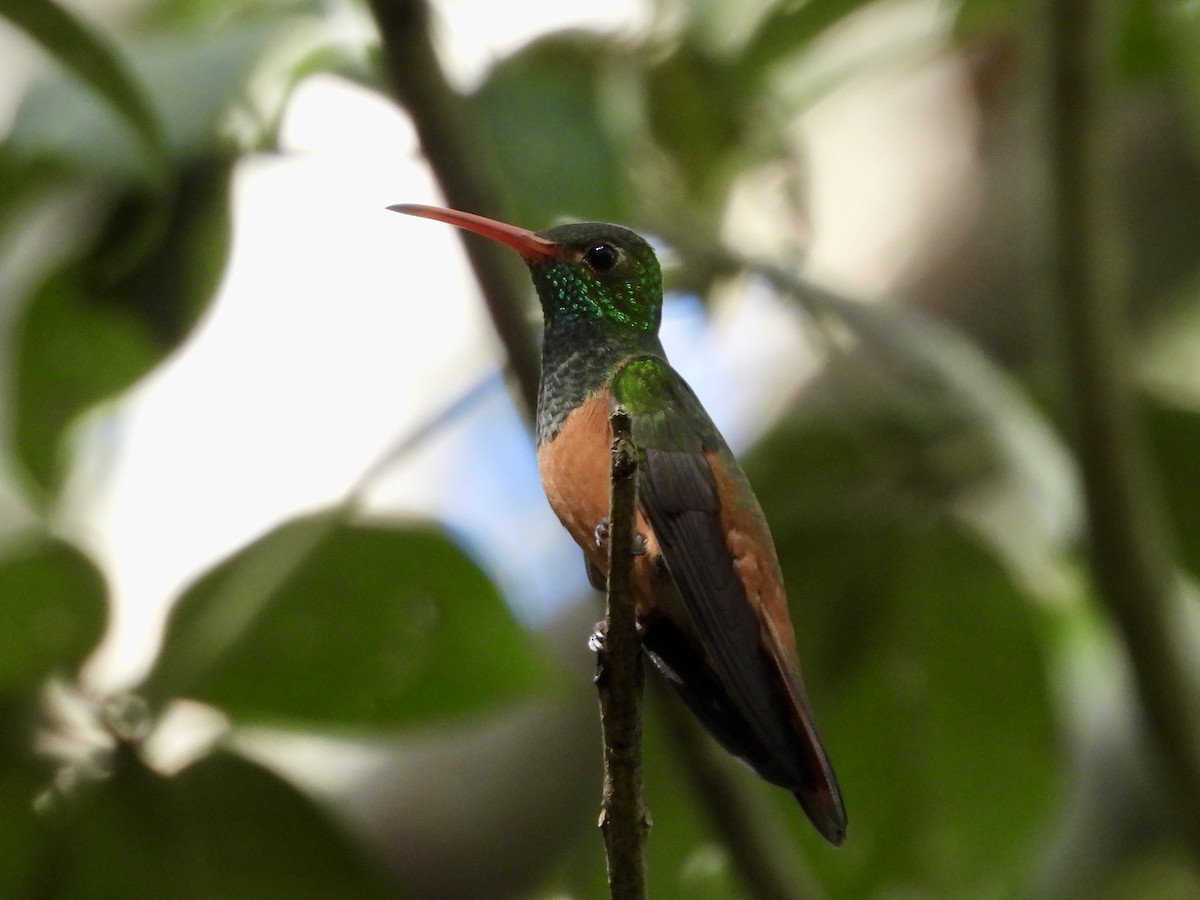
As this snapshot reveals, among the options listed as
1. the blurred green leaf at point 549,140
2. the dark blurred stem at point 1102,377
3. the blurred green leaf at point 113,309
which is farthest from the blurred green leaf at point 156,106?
the dark blurred stem at point 1102,377

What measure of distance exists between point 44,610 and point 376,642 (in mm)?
478

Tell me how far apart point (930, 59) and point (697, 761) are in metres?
1.71

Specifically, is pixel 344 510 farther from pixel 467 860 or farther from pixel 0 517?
pixel 0 517

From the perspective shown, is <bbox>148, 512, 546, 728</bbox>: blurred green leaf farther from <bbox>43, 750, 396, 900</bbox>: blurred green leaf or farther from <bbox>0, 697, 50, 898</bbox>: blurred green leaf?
<bbox>0, 697, 50, 898</bbox>: blurred green leaf

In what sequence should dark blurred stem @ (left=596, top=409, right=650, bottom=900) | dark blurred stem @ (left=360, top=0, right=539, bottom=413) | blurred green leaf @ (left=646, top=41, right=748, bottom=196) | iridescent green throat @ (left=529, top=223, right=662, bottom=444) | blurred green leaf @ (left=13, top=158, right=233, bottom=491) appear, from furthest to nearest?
blurred green leaf @ (left=646, top=41, right=748, bottom=196), blurred green leaf @ (left=13, top=158, right=233, bottom=491), dark blurred stem @ (left=360, top=0, right=539, bottom=413), iridescent green throat @ (left=529, top=223, right=662, bottom=444), dark blurred stem @ (left=596, top=409, right=650, bottom=900)

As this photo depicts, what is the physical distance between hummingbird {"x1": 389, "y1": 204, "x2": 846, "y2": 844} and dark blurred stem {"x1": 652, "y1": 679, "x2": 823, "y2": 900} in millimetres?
676

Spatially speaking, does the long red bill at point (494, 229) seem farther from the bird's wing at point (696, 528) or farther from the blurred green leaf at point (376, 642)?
the blurred green leaf at point (376, 642)

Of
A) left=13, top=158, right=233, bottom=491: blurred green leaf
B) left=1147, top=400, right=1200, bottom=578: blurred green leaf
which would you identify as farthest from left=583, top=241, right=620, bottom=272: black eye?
left=1147, top=400, right=1200, bottom=578: blurred green leaf

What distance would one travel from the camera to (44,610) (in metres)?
2.20

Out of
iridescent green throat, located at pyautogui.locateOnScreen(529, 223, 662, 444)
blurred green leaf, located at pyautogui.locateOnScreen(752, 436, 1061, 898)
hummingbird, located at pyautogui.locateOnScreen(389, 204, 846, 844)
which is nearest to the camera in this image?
hummingbird, located at pyautogui.locateOnScreen(389, 204, 846, 844)

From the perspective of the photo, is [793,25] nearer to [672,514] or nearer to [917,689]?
[917,689]

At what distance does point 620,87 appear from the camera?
279 centimetres

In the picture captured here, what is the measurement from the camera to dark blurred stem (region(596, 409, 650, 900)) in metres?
1.19

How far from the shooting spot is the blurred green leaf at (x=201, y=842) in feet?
7.30
